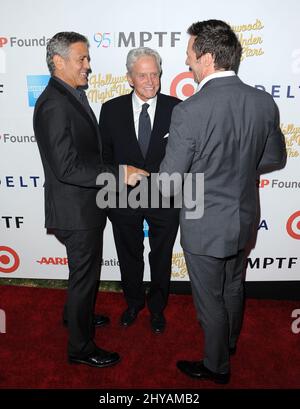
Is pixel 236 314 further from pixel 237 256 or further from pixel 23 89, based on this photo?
pixel 23 89

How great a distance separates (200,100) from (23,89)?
1485mm

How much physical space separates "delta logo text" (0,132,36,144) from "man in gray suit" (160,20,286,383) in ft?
4.49

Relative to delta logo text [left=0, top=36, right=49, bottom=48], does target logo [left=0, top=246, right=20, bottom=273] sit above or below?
below

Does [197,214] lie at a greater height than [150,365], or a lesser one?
greater

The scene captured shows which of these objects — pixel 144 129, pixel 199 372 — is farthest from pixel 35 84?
pixel 199 372

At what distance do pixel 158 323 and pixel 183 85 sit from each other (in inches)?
63.4

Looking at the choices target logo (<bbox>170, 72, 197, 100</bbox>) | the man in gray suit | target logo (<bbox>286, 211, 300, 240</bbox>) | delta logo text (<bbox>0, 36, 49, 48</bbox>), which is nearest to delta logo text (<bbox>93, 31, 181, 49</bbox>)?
target logo (<bbox>170, 72, 197, 100</bbox>)

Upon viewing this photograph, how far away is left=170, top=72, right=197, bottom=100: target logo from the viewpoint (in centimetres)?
256

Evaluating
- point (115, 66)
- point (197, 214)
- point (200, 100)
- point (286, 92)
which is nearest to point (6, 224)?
point (115, 66)

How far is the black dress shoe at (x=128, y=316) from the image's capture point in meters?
2.72

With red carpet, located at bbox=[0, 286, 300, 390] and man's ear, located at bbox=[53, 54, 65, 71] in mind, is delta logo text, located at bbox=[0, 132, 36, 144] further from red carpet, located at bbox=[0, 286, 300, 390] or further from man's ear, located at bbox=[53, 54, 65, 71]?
red carpet, located at bbox=[0, 286, 300, 390]

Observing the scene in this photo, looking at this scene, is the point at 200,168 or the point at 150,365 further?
the point at 150,365

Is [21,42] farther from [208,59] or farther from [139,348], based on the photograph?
[139,348]

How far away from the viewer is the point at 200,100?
1.63m
